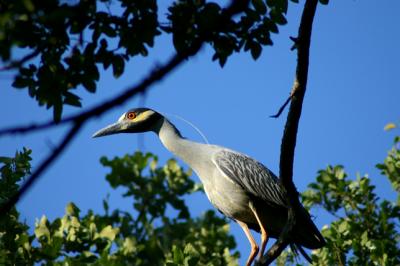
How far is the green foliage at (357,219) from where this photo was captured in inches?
241

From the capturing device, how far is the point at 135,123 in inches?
251

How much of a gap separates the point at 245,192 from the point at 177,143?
906mm

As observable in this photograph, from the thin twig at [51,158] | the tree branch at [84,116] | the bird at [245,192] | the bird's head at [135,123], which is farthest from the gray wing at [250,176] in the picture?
the thin twig at [51,158]

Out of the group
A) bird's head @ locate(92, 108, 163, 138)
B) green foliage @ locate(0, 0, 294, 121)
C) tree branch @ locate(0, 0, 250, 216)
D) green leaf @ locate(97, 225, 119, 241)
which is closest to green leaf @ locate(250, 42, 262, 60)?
green foliage @ locate(0, 0, 294, 121)

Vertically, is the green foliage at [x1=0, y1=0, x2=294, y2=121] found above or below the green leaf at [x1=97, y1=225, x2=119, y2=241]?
below

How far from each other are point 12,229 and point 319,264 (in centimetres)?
297

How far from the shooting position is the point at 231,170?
5809mm

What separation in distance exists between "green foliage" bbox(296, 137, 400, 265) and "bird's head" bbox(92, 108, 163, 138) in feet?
6.10

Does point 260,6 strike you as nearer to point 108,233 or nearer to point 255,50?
point 255,50

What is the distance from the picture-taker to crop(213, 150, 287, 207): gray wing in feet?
18.7

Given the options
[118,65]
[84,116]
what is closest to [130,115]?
[118,65]

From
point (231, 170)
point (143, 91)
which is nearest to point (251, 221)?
point (231, 170)

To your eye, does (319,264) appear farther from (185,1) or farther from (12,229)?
(185,1)

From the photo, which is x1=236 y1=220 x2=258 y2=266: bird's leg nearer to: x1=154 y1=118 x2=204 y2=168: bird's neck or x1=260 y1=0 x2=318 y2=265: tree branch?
x1=154 y1=118 x2=204 y2=168: bird's neck
